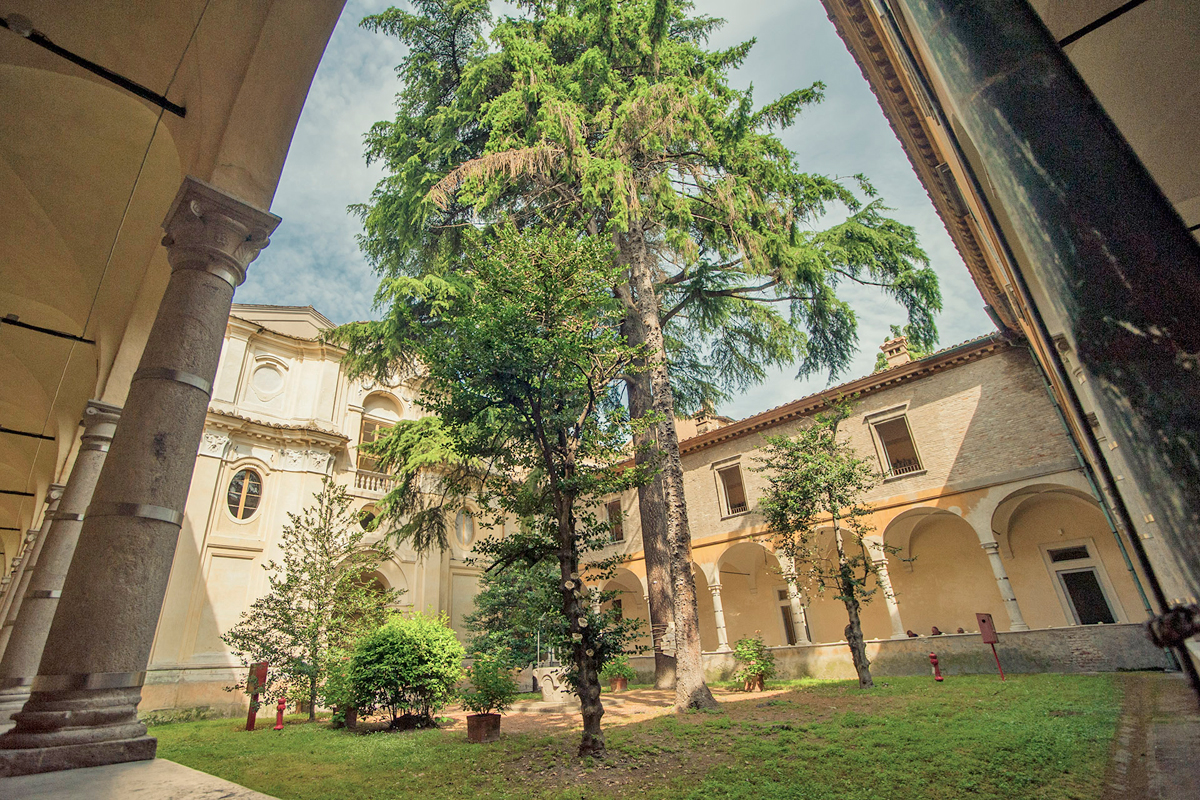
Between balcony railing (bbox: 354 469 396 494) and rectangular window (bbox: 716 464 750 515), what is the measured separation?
11.5 m

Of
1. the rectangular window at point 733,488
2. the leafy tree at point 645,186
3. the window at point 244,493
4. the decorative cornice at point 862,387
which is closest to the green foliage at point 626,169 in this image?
the leafy tree at point 645,186

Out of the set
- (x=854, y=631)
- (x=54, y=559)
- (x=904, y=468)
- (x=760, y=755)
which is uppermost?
(x=904, y=468)

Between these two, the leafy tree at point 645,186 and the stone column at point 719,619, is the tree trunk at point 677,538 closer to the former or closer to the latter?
the leafy tree at point 645,186

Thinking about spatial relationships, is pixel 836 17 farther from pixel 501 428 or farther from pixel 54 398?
pixel 54 398

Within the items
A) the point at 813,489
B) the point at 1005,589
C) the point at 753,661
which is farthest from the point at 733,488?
the point at 1005,589

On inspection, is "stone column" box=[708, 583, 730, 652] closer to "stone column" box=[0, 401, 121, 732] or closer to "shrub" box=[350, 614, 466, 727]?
"shrub" box=[350, 614, 466, 727]

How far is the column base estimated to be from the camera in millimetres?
2703

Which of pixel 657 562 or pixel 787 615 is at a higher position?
pixel 657 562

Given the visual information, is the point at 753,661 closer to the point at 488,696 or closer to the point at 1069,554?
the point at 488,696

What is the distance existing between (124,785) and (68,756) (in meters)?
0.83

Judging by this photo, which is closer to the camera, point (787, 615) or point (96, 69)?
point (96, 69)

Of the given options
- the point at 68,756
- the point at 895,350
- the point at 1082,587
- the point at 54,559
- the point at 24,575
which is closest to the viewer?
the point at 68,756

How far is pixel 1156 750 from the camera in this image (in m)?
4.84

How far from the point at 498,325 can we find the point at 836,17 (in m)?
5.85
